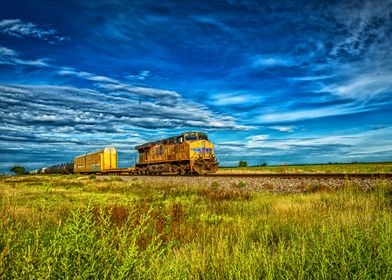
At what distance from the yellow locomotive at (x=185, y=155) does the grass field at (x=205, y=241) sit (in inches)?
581

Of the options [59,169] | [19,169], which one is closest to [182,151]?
[59,169]

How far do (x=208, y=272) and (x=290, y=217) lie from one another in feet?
11.3

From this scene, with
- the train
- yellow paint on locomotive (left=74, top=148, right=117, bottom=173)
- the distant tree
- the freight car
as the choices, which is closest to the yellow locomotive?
the train

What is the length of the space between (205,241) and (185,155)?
21.7m

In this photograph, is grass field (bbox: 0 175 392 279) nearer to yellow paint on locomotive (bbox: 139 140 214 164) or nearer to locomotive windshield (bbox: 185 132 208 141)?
yellow paint on locomotive (bbox: 139 140 214 164)

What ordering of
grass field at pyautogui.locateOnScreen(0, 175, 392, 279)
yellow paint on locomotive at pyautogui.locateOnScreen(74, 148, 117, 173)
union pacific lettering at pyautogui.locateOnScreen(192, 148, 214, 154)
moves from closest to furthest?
grass field at pyautogui.locateOnScreen(0, 175, 392, 279)
union pacific lettering at pyautogui.locateOnScreen(192, 148, 214, 154)
yellow paint on locomotive at pyautogui.locateOnScreen(74, 148, 117, 173)

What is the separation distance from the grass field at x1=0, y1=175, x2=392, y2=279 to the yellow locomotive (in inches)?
581

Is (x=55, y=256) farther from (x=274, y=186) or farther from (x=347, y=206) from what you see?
(x=274, y=186)

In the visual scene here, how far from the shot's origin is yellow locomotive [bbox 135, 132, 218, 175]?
26.3m

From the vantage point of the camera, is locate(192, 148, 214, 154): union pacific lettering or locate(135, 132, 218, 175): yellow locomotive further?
locate(192, 148, 214, 154): union pacific lettering

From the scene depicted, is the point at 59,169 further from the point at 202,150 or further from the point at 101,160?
the point at 202,150

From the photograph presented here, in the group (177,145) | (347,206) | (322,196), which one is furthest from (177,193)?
(177,145)

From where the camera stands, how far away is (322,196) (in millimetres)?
9203

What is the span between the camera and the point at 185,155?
87.2 ft
